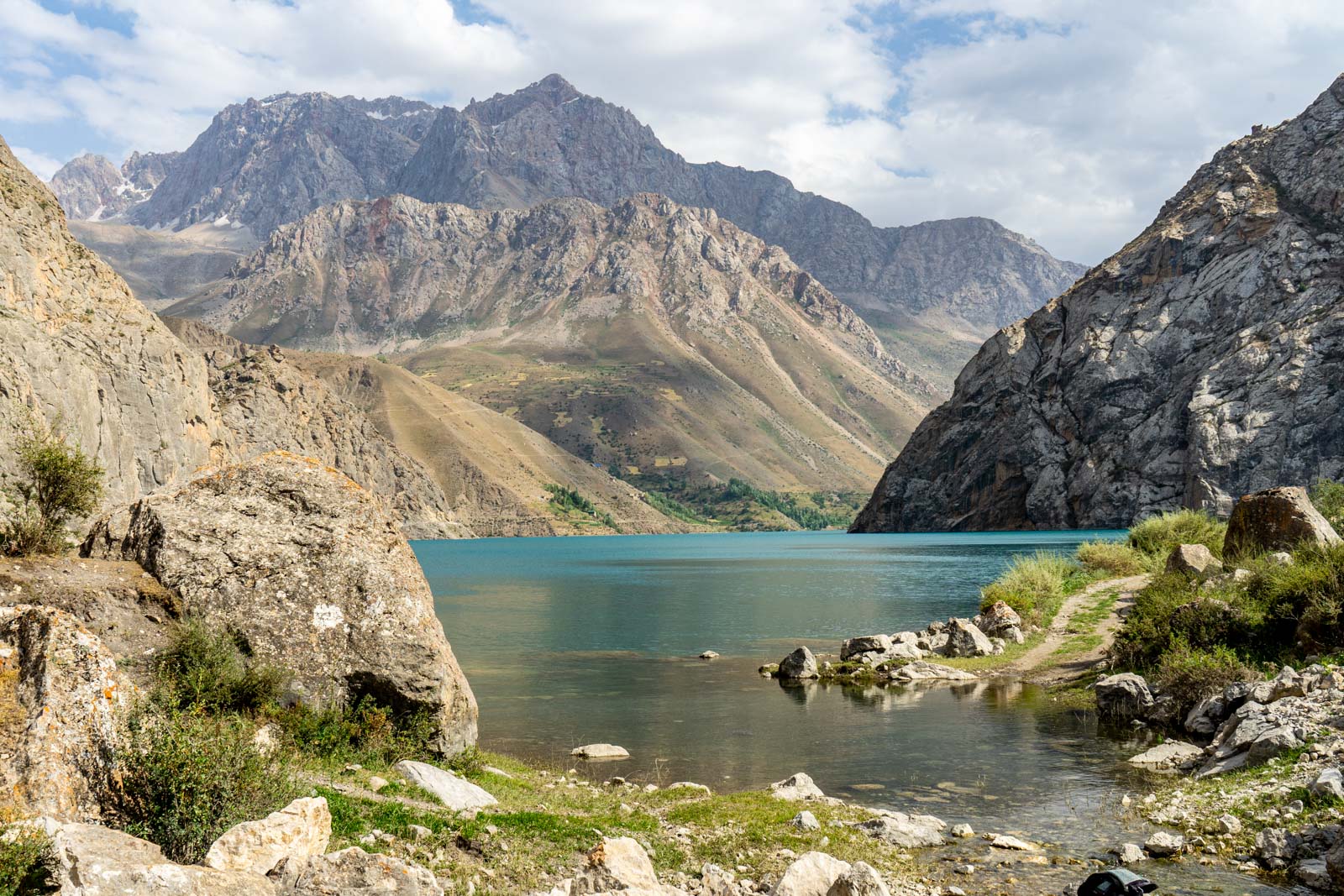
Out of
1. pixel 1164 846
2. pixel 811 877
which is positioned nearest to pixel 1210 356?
pixel 1164 846

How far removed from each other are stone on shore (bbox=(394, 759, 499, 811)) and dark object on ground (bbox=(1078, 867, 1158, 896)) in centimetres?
845

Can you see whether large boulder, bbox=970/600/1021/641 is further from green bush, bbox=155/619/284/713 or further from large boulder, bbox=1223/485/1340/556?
green bush, bbox=155/619/284/713

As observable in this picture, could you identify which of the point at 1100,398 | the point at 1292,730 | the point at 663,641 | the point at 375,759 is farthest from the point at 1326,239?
the point at 375,759

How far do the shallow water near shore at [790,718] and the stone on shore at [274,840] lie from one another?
907 cm

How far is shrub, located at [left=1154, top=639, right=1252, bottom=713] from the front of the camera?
75.7 feet

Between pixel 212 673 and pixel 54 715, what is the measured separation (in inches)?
202

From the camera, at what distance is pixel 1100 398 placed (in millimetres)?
181625

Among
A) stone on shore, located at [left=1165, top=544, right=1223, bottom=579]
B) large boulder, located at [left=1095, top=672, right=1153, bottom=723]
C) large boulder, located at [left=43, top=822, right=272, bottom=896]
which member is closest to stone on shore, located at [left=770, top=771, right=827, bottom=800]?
large boulder, located at [left=1095, top=672, right=1153, bottom=723]

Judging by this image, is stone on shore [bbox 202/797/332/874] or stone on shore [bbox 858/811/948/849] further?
stone on shore [bbox 858/811/948/849]

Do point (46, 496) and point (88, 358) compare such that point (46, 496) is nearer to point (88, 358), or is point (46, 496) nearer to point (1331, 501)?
point (1331, 501)

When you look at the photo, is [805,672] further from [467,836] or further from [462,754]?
[467,836]

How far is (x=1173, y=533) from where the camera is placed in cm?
5978

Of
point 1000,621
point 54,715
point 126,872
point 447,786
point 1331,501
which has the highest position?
point 1331,501

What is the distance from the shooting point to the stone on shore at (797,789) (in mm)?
17781
